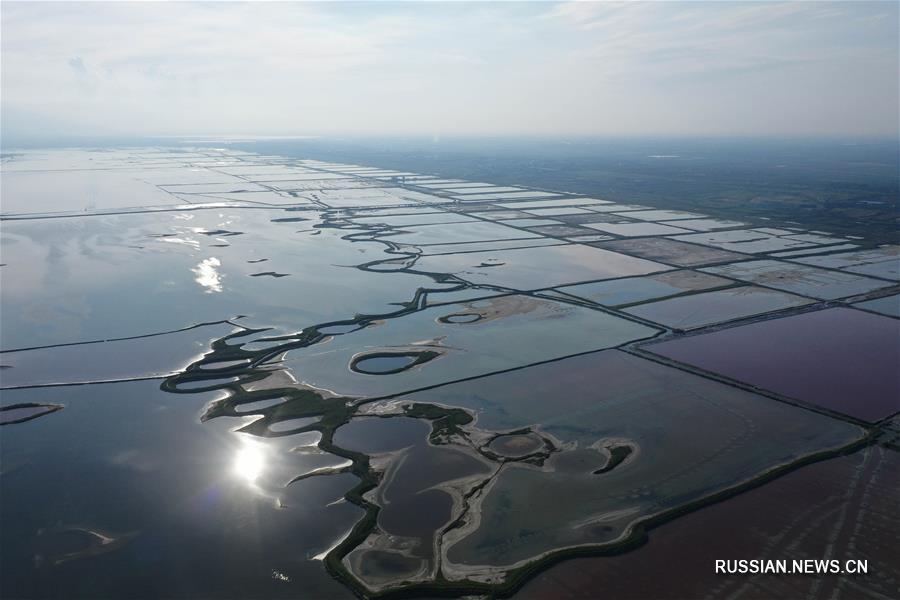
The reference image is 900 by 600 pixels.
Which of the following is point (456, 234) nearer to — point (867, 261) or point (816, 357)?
point (867, 261)

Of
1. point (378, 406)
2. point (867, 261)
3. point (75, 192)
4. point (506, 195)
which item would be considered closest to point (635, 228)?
point (867, 261)

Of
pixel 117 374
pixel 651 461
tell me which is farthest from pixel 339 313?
pixel 651 461

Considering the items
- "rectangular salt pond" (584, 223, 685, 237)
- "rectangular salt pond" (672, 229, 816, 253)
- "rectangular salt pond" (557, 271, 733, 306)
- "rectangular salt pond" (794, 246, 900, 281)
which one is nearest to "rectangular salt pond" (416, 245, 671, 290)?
"rectangular salt pond" (557, 271, 733, 306)

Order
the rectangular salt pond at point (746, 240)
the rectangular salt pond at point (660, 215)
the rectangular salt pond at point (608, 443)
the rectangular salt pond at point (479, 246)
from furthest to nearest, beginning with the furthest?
the rectangular salt pond at point (660, 215), the rectangular salt pond at point (746, 240), the rectangular salt pond at point (479, 246), the rectangular salt pond at point (608, 443)

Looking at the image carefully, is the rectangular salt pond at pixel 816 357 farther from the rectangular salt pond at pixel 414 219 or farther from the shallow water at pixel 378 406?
the rectangular salt pond at pixel 414 219

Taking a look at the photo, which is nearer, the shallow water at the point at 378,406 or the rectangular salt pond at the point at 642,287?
the shallow water at the point at 378,406

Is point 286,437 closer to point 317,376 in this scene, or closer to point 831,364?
point 317,376

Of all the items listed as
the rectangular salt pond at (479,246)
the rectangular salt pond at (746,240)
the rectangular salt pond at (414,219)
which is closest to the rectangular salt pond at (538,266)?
the rectangular salt pond at (479,246)
